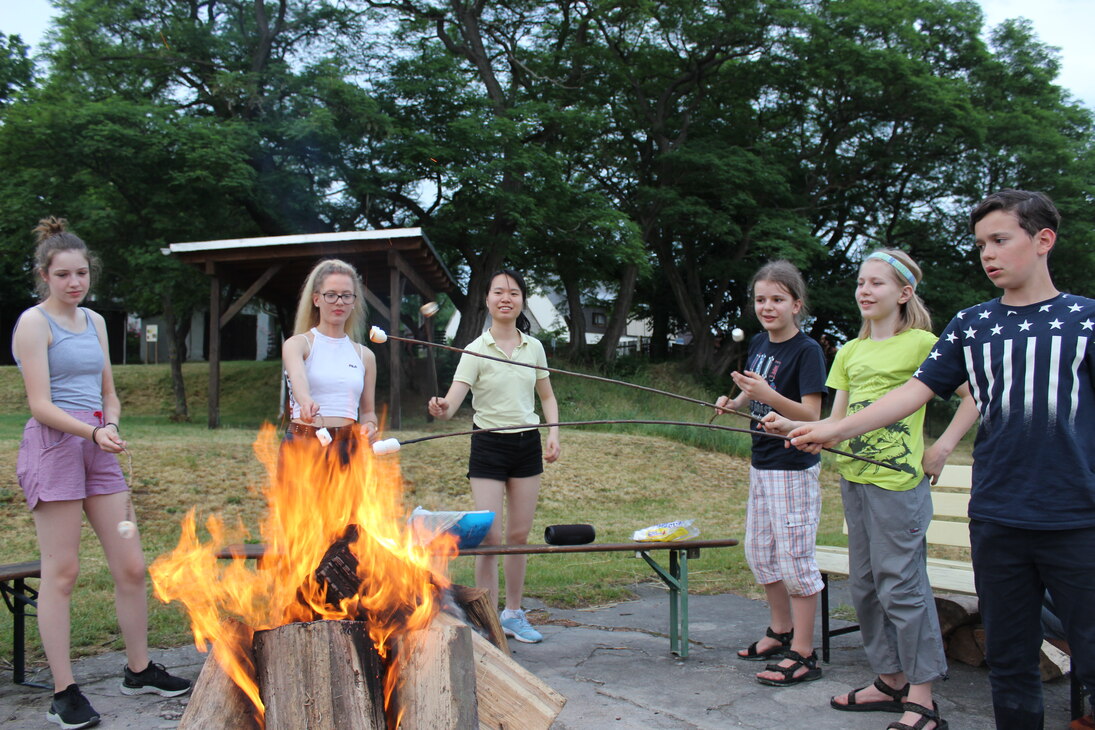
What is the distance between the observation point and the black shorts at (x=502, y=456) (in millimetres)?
4230

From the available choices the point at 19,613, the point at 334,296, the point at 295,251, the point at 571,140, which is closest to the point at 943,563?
the point at 334,296

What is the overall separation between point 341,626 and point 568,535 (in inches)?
66.3

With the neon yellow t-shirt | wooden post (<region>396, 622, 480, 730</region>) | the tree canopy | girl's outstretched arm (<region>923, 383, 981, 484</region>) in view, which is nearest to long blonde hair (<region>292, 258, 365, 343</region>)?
wooden post (<region>396, 622, 480, 730</region>)

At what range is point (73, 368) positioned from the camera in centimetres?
341

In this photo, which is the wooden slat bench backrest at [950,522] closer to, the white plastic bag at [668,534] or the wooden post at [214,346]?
the white plastic bag at [668,534]

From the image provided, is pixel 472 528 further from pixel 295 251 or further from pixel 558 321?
pixel 558 321

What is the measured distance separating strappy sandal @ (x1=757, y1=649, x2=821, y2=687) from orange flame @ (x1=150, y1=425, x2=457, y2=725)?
5.17 feet

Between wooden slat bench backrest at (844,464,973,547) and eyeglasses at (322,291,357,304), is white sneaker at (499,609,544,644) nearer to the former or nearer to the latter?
eyeglasses at (322,291,357,304)

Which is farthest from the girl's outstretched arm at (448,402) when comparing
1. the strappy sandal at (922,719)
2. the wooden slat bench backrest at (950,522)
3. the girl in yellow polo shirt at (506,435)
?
the wooden slat bench backrest at (950,522)

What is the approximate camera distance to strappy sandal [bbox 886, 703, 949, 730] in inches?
125

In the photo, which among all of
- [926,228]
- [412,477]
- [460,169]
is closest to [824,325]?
[926,228]

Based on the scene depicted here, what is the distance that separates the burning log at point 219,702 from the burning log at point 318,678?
0.36 ft

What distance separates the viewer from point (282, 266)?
13602mm

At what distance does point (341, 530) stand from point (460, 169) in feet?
48.5
